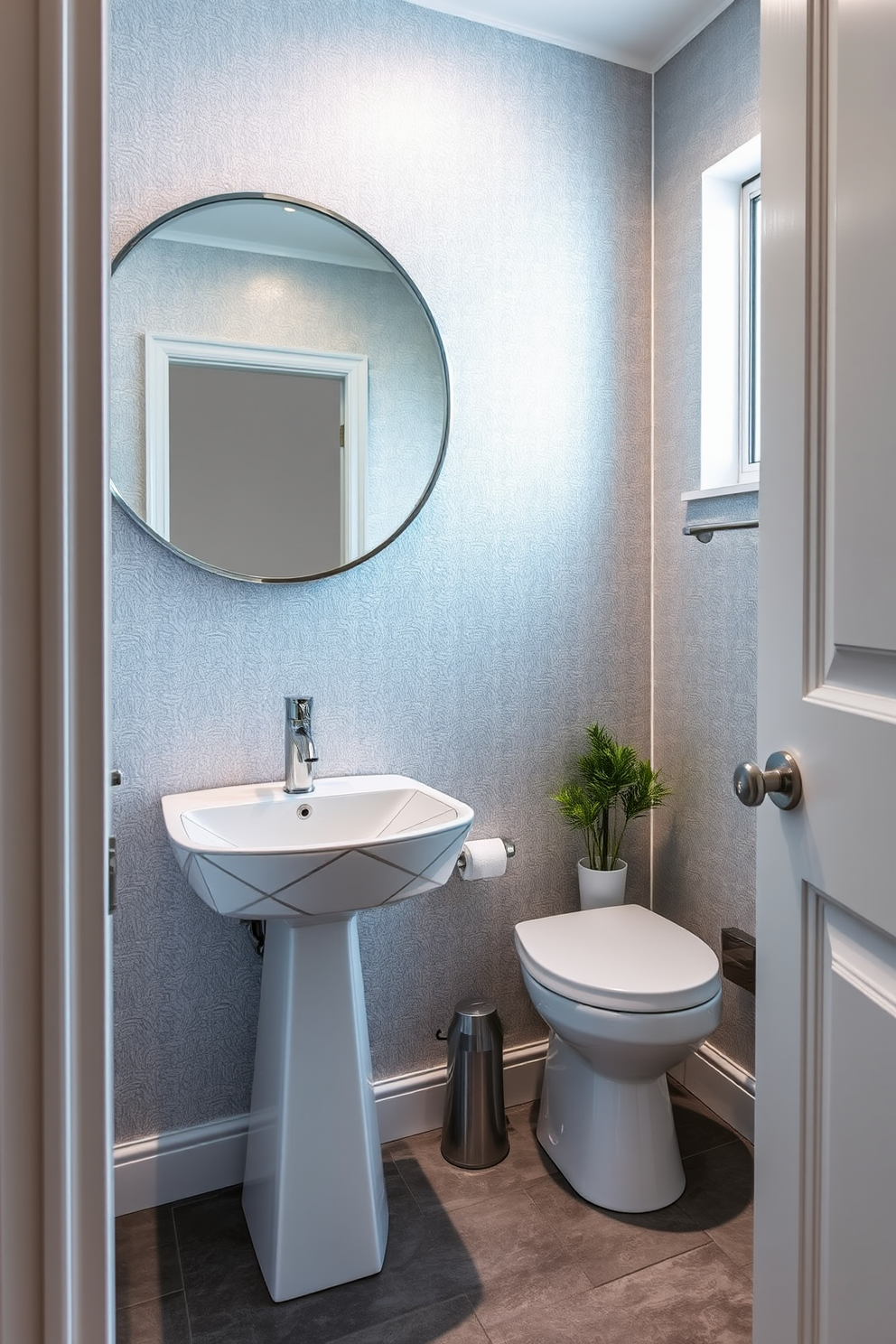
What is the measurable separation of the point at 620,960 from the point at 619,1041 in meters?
0.17

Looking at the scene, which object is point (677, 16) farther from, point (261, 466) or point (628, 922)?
point (628, 922)

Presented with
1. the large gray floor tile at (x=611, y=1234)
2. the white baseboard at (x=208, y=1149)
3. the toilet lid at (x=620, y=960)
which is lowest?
the large gray floor tile at (x=611, y=1234)

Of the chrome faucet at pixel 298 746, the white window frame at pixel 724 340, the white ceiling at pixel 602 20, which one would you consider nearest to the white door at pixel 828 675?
the chrome faucet at pixel 298 746

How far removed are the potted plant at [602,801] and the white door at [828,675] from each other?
110 centimetres

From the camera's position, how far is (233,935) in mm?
1808

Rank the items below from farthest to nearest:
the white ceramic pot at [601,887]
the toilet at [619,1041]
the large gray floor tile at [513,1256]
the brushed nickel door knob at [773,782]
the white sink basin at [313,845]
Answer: the white ceramic pot at [601,887], the toilet at [619,1041], the large gray floor tile at [513,1256], the white sink basin at [313,845], the brushed nickel door knob at [773,782]

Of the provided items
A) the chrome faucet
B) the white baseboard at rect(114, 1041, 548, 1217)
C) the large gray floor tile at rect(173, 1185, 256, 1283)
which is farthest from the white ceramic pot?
the large gray floor tile at rect(173, 1185, 256, 1283)

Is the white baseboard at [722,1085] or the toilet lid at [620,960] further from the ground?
the toilet lid at [620,960]

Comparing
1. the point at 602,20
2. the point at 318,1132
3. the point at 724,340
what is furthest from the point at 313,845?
the point at 602,20

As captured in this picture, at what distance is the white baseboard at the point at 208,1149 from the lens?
174 cm

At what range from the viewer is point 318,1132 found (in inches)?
60.2

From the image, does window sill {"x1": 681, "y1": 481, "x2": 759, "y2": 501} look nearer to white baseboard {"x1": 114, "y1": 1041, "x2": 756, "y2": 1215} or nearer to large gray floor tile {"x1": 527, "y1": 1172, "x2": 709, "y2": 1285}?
white baseboard {"x1": 114, "y1": 1041, "x2": 756, "y2": 1215}

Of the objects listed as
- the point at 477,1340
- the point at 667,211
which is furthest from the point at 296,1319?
the point at 667,211

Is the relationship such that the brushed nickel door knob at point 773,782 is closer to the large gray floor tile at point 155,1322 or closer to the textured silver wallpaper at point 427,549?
the textured silver wallpaper at point 427,549
